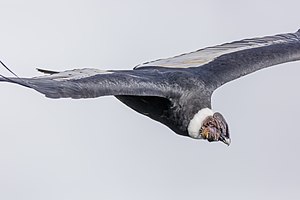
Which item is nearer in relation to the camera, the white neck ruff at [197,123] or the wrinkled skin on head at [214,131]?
the white neck ruff at [197,123]

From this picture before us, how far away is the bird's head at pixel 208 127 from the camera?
16484mm

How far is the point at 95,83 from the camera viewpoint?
45.6 ft

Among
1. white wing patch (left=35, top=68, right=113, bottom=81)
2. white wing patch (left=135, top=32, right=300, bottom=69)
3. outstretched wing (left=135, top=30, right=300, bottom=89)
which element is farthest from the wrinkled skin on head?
white wing patch (left=35, top=68, right=113, bottom=81)

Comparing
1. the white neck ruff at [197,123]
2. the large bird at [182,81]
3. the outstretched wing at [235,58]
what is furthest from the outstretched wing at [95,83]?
the outstretched wing at [235,58]

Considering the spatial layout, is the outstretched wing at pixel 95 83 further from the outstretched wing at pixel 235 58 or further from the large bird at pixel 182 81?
the outstretched wing at pixel 235 58

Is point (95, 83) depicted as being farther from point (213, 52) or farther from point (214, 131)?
point (213, 52)

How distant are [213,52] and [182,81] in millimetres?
2917

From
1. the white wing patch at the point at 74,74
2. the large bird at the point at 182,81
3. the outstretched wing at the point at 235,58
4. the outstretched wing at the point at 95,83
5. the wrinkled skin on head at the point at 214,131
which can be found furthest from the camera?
the outstretched wing at the point at 235,58

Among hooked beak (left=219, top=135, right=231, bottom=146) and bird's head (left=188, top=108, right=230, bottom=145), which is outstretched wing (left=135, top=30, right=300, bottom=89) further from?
hooked beak (left=219, top=135, right=231, bottom=146)

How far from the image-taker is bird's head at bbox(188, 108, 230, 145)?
16484 mm

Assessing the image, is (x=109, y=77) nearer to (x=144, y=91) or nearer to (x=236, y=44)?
(x=144, y=91)

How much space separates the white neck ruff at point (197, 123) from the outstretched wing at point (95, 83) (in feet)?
2.98

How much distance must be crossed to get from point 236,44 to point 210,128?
301 cm

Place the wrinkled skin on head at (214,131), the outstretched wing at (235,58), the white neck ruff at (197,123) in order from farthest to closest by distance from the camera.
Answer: the outstretched wing at (235,58)
the wrinkled skin on head at (214,131)
the white neck ruff at (197,123)
